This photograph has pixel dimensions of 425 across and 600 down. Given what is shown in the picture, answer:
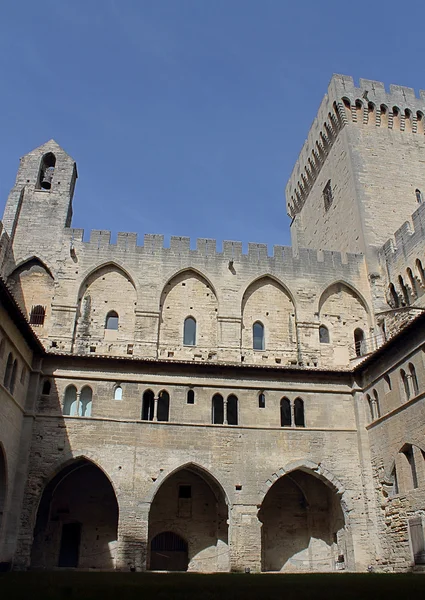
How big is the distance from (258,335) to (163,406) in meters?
5.16

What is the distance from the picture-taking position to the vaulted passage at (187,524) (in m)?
21.3

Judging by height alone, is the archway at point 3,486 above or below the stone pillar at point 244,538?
above

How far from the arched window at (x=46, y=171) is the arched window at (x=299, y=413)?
14553 mm

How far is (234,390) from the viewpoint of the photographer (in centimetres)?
2172

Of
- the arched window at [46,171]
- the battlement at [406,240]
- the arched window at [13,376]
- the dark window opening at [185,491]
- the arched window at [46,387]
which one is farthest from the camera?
the arched window at [46,171]

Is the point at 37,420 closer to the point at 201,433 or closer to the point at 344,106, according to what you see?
the point at 201,433

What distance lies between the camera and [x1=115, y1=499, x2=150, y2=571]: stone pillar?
18.6 m

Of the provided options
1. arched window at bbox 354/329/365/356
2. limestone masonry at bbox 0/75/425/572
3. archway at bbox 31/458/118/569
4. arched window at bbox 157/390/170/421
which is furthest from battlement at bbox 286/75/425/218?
archway at bbox 31/458/118/569

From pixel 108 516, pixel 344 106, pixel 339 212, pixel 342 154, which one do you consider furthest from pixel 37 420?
pixel 344 106

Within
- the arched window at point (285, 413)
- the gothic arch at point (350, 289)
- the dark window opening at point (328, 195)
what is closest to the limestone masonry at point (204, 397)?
the arched window at point (285, 413)

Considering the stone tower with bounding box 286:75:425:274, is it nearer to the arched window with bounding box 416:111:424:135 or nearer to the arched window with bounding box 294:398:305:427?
the arched window with bounding box 416:111:424:135

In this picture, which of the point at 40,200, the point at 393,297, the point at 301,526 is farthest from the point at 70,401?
the point at 393,297

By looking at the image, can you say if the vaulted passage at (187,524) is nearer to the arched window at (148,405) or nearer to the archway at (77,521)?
the archway at (77,521)

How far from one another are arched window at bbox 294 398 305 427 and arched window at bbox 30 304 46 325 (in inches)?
417
